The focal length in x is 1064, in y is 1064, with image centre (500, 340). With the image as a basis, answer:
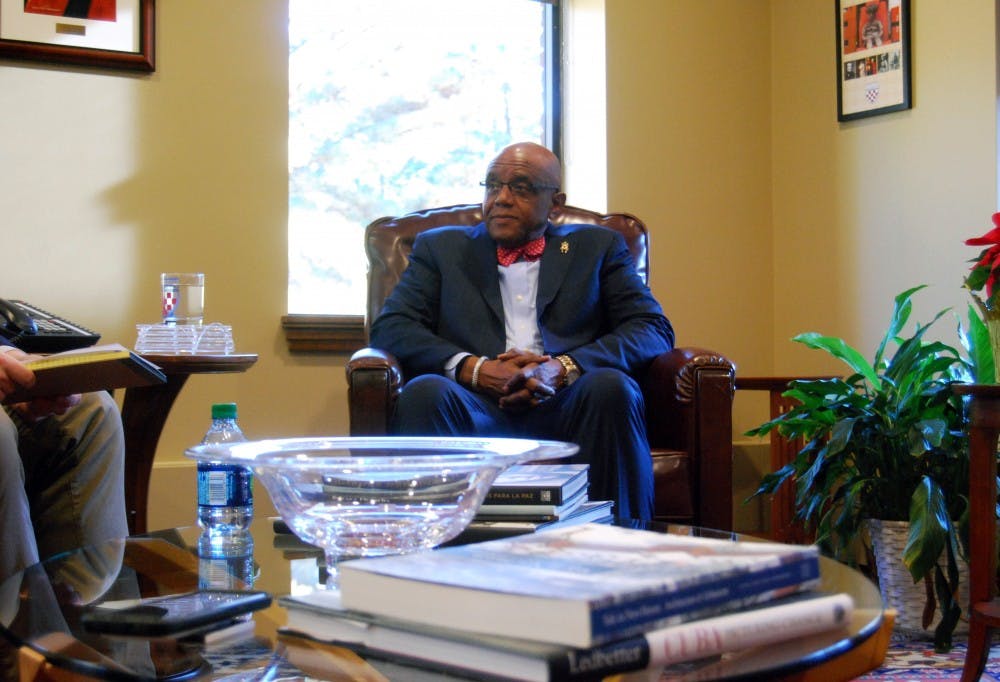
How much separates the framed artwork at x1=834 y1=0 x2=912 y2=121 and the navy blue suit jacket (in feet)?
3.81

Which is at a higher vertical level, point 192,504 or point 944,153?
point 944,153

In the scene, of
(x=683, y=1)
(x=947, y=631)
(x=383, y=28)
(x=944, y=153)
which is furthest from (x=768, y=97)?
(x=947, y=631)

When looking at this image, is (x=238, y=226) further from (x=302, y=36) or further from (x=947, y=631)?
(x=947, y=631)

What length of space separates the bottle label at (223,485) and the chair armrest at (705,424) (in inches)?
49.4

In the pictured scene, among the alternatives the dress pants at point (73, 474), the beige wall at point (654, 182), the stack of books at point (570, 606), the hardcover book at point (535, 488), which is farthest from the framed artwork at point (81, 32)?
the stack of books at point (570, 606)

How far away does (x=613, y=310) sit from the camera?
2.84 meters

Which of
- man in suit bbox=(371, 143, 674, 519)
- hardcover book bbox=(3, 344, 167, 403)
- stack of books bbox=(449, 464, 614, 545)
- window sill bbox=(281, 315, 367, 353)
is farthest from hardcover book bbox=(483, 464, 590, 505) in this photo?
window sill bbox=(281, 315, 367, 353)

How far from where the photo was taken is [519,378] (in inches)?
96.0

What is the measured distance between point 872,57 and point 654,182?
82 cm

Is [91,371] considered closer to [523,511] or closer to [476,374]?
[523,511]

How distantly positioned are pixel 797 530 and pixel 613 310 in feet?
3.37

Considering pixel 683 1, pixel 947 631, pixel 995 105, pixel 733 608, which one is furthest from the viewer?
pixel 683 1

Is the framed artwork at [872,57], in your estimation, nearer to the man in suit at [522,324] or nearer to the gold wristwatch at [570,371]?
the man in suit at [522,324]

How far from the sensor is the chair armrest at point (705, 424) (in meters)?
2.41
